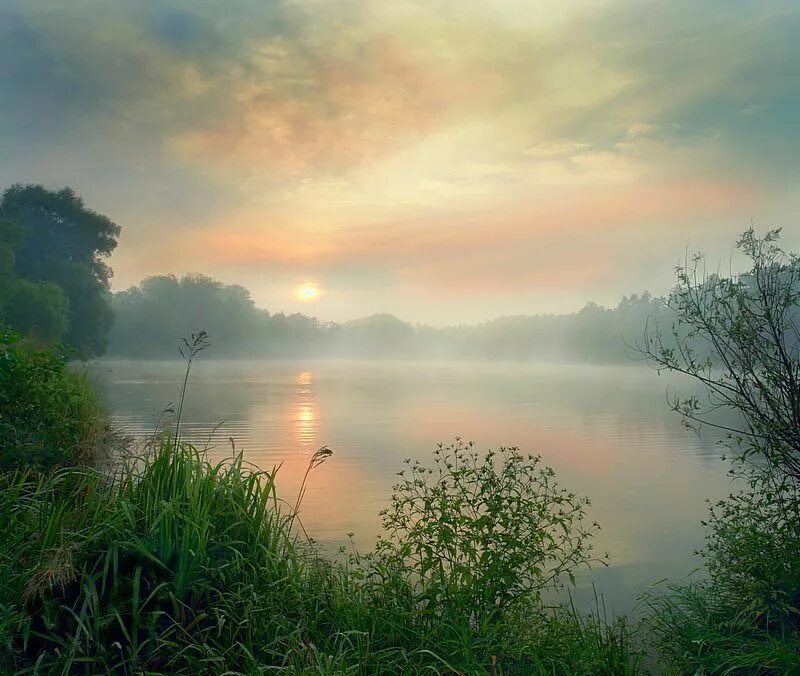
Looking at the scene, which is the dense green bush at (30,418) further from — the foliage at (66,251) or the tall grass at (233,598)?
the foliage at (66,251)

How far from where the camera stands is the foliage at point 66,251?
2844 cm

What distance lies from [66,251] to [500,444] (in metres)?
27.4

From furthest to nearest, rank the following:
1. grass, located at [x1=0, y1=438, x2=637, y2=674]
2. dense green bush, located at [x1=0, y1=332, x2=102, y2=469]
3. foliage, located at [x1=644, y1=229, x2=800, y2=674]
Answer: dense green bush, located at [x1=0, y1=332, x2=102, y2=469] < foliage, located at [x1=644, y1=229, x2=800, y2=674] < grass, located at [x1=0, y1=438, x2=637, y2=674]

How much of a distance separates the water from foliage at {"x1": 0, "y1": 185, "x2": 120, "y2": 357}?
5306 mm

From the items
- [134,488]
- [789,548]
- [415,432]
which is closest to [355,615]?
[134,488]

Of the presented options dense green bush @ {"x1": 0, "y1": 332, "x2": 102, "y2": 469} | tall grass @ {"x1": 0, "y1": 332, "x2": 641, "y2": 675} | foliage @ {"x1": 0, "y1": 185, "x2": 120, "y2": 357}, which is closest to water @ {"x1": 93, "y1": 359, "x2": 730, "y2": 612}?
dense green bush @ {"x1": 0, "y1": 332, "x2": 102, "y2": 469}

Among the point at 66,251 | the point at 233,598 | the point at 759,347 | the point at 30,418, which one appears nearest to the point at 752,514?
the point at 759,347

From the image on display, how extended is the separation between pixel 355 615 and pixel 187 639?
0.88m

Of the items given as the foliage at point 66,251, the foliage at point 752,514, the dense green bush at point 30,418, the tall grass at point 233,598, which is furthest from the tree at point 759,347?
the foliage at point 66,251

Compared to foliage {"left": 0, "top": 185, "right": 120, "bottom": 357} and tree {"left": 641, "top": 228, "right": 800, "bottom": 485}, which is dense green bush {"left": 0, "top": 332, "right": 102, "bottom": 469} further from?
foliage {"left": 0, "top": 185, "right": 120, "bottom": 357}

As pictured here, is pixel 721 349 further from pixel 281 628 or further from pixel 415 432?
pixel 415 432

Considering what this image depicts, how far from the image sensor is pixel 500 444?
42.7ft

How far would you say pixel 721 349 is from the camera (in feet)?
15.3

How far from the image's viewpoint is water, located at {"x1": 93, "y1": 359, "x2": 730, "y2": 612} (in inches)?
262
